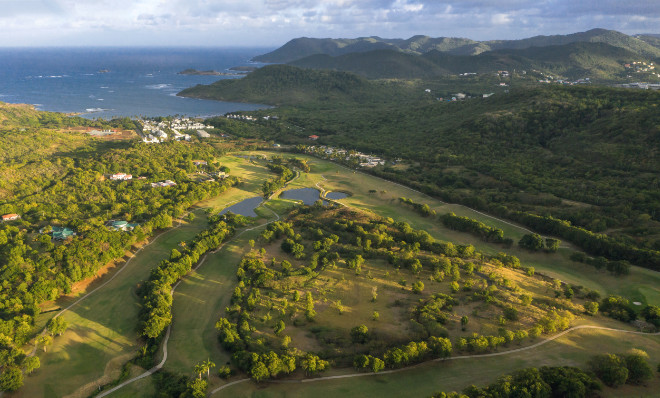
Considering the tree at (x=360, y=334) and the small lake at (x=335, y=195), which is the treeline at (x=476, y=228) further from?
the tree at (x=360, y=334)

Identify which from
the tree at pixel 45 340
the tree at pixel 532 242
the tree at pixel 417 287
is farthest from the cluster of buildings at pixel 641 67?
the tree at pixel 45 340

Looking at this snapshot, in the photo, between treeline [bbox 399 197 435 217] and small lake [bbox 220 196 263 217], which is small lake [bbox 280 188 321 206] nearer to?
small lake [bbox 220 196 263 217]

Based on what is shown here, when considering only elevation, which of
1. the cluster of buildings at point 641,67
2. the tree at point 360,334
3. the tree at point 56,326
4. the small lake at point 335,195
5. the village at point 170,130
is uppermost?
the cluster of buildings at point 641,67

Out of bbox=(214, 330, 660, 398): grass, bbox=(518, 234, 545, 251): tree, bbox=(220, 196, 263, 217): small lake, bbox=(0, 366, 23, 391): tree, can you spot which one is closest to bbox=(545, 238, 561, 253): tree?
bbox=(518, 234, 545, 251): tree

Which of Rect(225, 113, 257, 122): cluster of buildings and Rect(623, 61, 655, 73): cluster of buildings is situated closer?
Rect(225, 113, 257, 122): cluster of buildings

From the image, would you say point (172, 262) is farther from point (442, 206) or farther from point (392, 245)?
point (442, 206)

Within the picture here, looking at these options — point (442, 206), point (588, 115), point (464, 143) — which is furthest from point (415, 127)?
point (442, 206)
